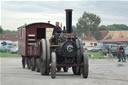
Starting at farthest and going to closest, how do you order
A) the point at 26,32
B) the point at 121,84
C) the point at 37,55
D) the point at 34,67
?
1. the point at 26,32
2. the point at 34,67
3. the point at 37,55
4. the point at 121,84

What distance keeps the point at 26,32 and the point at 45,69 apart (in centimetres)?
839

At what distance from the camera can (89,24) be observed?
5630 inches

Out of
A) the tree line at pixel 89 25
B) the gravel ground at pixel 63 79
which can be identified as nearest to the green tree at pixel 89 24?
the tree line at pixel 89 25

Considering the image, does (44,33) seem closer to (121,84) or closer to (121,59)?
(121,84)

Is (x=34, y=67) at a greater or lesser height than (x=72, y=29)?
lesser

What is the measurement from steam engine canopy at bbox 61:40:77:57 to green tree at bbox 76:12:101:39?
122256 mm

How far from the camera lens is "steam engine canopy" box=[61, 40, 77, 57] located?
18406mm

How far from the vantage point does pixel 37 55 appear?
2342 cm

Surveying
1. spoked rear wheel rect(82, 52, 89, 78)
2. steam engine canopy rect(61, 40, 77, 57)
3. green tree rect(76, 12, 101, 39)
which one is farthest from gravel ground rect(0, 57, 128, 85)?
green tree rect(76, 12, 101, 39)

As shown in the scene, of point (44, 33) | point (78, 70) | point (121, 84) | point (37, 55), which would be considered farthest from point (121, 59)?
point (121, 84)

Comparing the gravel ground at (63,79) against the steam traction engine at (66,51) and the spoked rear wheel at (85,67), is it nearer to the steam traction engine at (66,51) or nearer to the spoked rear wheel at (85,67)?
the spoked rear wheel at (85,67)

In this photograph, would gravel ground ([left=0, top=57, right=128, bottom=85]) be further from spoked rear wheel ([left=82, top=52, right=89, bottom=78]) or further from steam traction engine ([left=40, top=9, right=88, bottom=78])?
steam traction engine ([left=40, top=9, right=88, bottom=78])

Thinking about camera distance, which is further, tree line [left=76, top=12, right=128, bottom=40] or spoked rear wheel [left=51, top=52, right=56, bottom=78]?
tree line [left=76, top=12, right=128, bottom=40]

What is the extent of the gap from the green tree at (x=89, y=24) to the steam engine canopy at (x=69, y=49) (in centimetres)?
12226
